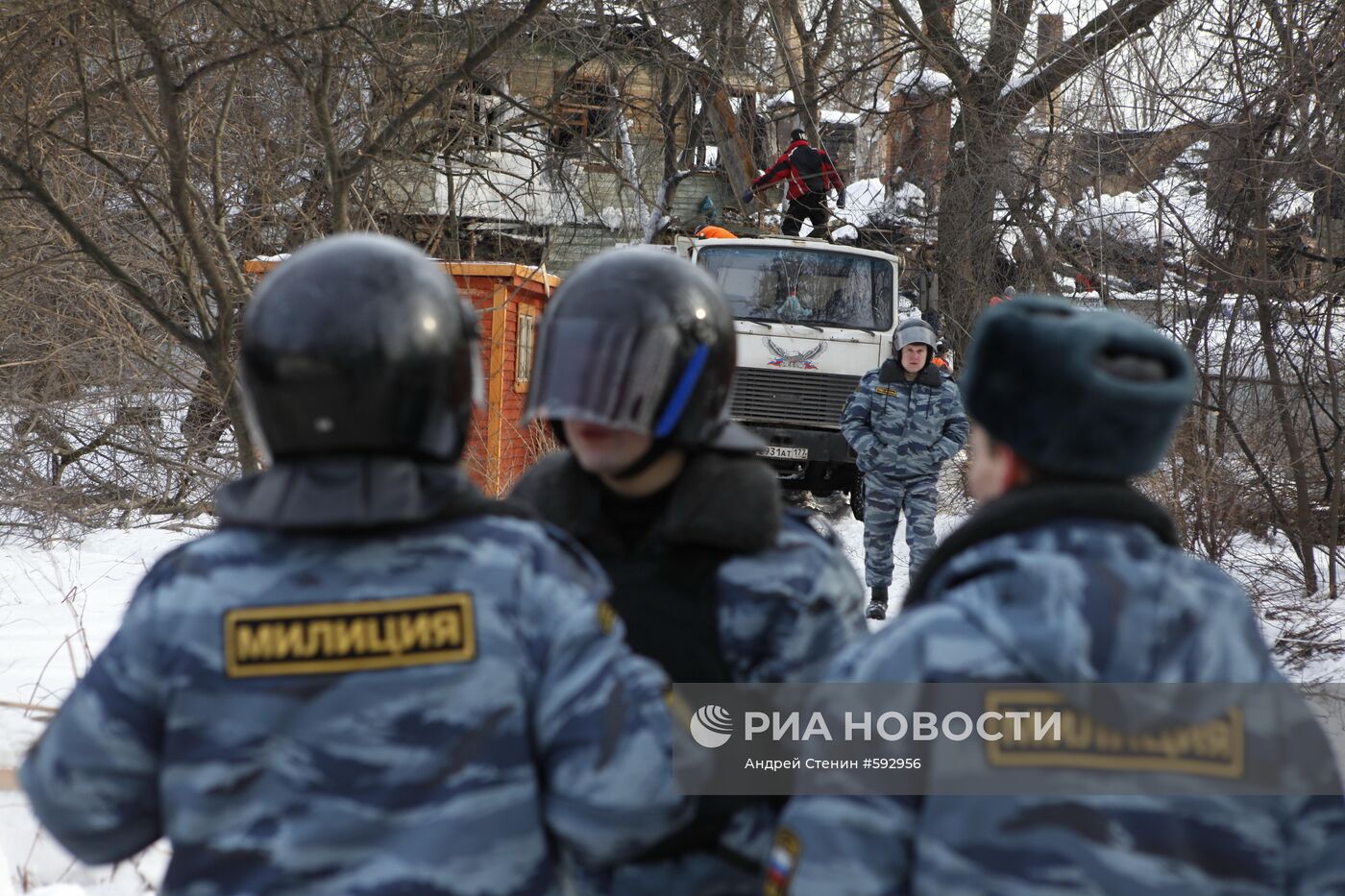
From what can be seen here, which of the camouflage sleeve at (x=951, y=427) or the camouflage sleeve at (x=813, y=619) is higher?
the camouflage sleeve at (x=951, y=427)

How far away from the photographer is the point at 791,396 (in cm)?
1148

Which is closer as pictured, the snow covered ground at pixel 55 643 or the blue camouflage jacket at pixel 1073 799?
the blue camouflage jacket at pixel 1073 799

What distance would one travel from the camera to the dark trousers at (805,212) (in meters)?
14.1

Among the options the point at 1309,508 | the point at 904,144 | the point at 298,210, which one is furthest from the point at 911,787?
the point at 904,144

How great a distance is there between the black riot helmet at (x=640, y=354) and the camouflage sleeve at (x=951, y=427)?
5.71 meters

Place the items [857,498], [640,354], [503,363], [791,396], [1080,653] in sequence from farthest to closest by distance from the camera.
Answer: [857,498]
[791,396]
[503,363]
[640,354]
[1080,653]

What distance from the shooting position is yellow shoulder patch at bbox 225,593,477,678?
138 cm

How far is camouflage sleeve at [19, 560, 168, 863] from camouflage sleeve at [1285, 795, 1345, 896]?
1371mm

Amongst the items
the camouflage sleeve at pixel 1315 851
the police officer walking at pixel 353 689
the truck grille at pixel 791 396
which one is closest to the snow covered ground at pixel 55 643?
the truck grille at pixel 791 396

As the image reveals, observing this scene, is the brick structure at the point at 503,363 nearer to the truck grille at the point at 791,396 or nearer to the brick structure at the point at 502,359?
the brick structure at the point at 502,359

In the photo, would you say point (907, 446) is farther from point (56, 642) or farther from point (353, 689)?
point (353, 689)

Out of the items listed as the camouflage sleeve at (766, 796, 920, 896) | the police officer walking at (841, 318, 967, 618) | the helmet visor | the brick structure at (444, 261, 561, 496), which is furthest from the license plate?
the camouflage sleeve at (766, 796, 920, 896)

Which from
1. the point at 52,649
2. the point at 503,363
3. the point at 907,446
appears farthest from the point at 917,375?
the point at 52,649

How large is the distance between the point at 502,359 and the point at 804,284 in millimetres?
3097
